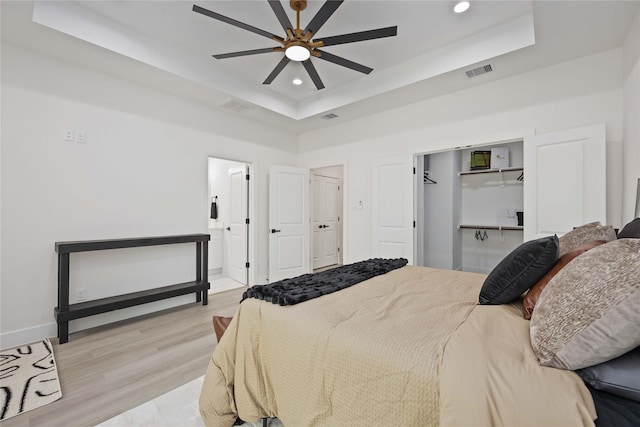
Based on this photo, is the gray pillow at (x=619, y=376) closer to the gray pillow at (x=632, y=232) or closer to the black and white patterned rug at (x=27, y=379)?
the gray pillow at (x=632, y=232)

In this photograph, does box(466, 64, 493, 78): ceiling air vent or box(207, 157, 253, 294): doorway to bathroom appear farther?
box(207, 157, 253, 294): doorway to bathroom

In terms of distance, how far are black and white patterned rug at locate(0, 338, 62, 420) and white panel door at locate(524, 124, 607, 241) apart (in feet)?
14.4

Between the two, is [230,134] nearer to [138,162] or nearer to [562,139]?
[138,162]

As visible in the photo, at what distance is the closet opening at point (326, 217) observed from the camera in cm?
638

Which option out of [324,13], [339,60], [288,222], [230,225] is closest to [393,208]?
[288,222]

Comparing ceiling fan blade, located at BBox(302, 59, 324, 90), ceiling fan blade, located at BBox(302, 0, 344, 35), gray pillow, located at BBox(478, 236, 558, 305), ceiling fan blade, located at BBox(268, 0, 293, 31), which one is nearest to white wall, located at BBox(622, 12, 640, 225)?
gray pillow, located at BBox(478, 236, 558, 305)

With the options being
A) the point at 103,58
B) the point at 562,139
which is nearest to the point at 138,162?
the point at 103,58

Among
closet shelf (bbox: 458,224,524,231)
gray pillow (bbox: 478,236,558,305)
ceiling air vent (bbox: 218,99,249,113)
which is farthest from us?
closet shelf (bbox: 458,224,524,231)

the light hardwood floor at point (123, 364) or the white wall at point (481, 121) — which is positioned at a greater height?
the white wall at point (481, 121)

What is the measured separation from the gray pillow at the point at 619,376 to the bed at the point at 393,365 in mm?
35

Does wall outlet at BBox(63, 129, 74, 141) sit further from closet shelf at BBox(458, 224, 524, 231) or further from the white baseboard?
closet shelf at BBox(458, 224, 524, 231)

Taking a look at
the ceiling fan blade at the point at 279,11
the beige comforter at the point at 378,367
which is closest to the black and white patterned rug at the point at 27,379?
the beige comforter at the point at 378,367

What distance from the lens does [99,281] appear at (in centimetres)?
322

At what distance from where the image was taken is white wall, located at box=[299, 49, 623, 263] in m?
2.82
